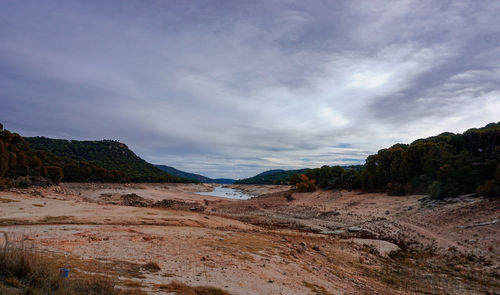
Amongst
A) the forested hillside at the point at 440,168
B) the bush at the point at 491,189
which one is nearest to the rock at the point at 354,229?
the forested hillside at the point at 440,168

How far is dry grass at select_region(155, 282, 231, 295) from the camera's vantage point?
665 centimetres

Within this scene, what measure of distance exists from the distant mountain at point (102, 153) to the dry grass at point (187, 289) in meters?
74.6

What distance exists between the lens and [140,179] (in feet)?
255

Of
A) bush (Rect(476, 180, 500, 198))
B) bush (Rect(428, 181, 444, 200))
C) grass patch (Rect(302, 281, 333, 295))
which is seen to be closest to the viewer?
grass patch (Rect(302, 281, 333, 295))

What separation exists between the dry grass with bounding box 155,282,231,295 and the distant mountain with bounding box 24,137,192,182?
7462 cm

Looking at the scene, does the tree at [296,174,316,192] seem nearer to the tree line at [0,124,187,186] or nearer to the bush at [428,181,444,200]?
the bush at [428,181,444,200]

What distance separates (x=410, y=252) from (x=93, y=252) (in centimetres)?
1566

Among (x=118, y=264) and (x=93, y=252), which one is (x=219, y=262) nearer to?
(x=118, y=264)

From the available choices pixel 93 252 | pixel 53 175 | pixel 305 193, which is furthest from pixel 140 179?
pixel 93 252

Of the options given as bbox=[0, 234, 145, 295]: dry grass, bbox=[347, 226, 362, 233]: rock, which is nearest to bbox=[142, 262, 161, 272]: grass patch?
bbox=[0, 234, 145, 295]: dry grass

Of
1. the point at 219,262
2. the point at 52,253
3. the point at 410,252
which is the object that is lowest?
the point at 410,252

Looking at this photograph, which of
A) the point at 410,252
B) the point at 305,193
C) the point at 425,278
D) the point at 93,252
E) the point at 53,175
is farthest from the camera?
the point at 305,193

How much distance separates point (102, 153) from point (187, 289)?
4006 inches

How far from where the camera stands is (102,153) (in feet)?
315
